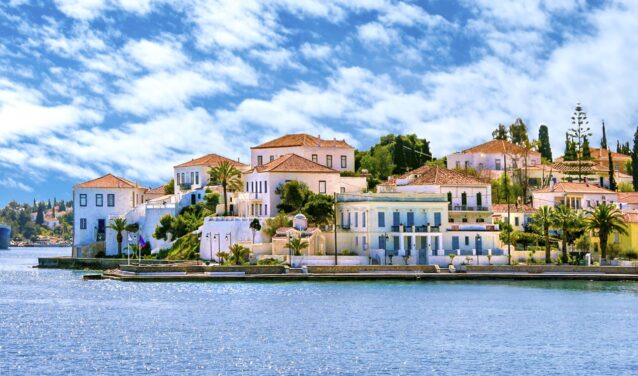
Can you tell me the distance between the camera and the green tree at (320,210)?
297ft

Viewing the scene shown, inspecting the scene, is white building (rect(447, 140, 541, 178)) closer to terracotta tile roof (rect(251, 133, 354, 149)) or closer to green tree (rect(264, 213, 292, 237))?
terracotta tile roof (rect(251, 133, 354, 149))

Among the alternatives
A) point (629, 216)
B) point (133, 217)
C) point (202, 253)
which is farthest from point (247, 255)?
point (629, 216)

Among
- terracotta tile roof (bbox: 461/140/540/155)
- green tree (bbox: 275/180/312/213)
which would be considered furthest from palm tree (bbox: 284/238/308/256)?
terracotta tile roof (bbox: 461/140/540/155)

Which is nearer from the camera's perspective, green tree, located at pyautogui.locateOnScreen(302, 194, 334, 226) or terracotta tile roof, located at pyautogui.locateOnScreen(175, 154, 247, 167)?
green tree, located at pyautogui.locateOnScreen(302, 194, 334, 226)

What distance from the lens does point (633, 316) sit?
191ft

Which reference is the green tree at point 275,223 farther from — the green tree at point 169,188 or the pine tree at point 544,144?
the pine tree at point 544,144

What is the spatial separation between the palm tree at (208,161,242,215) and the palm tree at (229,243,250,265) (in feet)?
36.2

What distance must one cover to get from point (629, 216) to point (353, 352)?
4883cm

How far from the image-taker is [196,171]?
107062 mm

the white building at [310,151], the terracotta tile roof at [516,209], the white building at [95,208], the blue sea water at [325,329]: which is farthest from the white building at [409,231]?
the white building at [95,208]

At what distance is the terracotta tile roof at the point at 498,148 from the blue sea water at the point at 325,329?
40.9 meters

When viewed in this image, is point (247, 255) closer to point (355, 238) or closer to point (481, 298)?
point (355, 238)

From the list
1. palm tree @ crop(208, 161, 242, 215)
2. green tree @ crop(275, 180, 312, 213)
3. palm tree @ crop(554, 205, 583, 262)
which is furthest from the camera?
palm tree @ crop(208, 161, 242, 215)

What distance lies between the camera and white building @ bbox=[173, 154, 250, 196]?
106 metres
